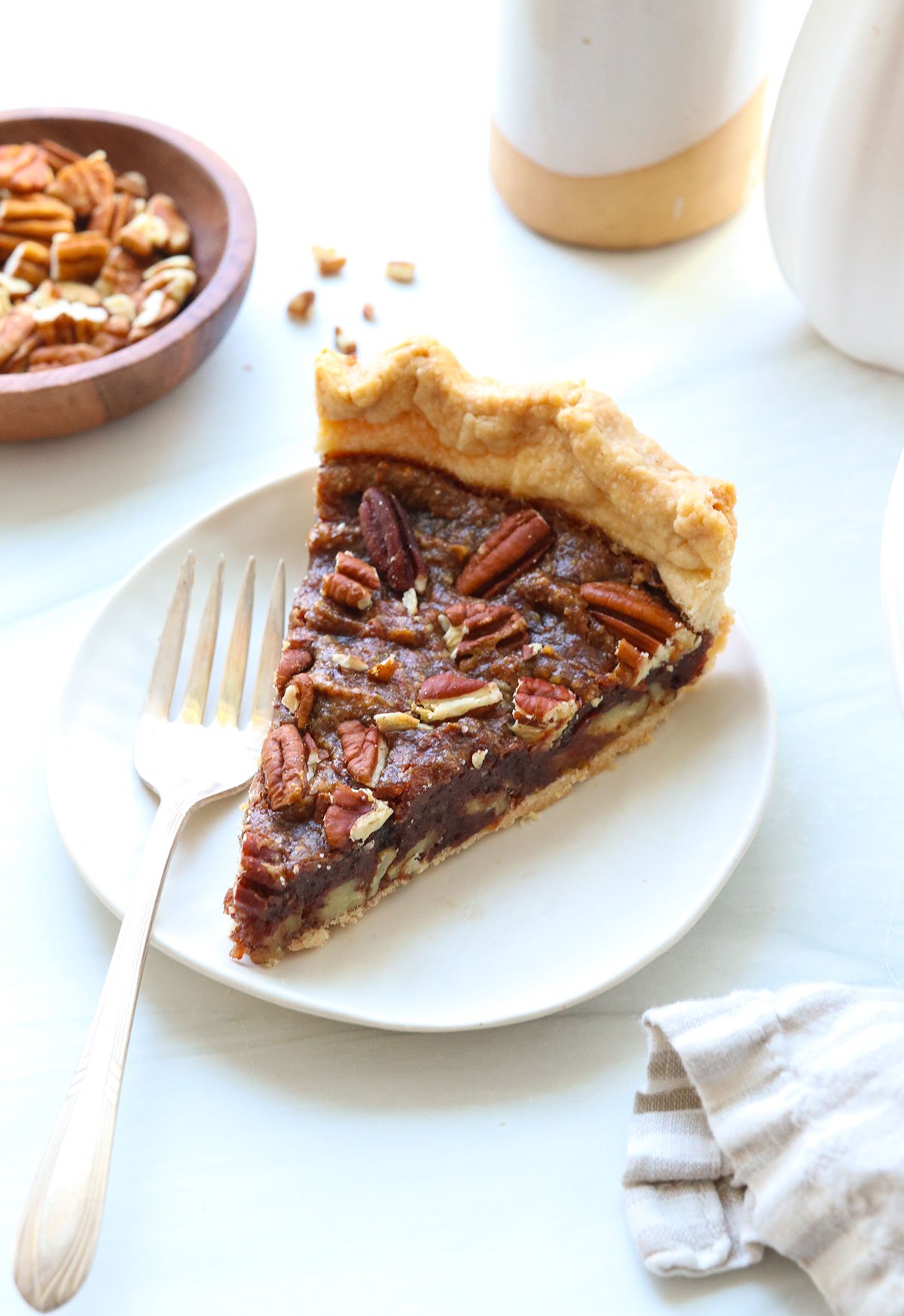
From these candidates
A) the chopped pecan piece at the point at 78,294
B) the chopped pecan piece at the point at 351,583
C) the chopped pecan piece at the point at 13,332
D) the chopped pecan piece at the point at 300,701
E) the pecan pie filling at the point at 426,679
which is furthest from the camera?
the chopped pecan piece at the point at 78,294

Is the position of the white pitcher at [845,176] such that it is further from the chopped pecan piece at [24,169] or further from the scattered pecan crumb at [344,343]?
the chopped pecan piece at [24,169]

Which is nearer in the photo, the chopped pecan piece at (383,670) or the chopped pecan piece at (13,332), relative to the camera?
the chopped pecan piece at (383,670)

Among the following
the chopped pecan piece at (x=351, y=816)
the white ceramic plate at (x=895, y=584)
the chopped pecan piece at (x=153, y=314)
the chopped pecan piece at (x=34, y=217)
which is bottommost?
the chopped pecan piece at (x=351, y=816)

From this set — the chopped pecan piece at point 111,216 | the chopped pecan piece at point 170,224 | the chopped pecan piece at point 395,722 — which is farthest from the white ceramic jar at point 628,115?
the chopped pecan piece at point 395,722

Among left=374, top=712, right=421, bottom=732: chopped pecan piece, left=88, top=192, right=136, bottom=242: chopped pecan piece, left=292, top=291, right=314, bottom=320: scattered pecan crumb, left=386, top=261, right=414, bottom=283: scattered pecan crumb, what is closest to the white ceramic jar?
left=386, top=261, right=414, bottom=283: scattered pecan crumb

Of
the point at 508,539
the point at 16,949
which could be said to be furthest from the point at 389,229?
the point at 16,949

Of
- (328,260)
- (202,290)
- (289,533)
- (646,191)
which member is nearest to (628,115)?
(646,191)

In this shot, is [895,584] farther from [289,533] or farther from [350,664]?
[289,533]

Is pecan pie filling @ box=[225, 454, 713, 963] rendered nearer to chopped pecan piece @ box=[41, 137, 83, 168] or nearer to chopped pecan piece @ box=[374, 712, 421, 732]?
chopped pecan piece @ box=[374, 712, 421, 732]
